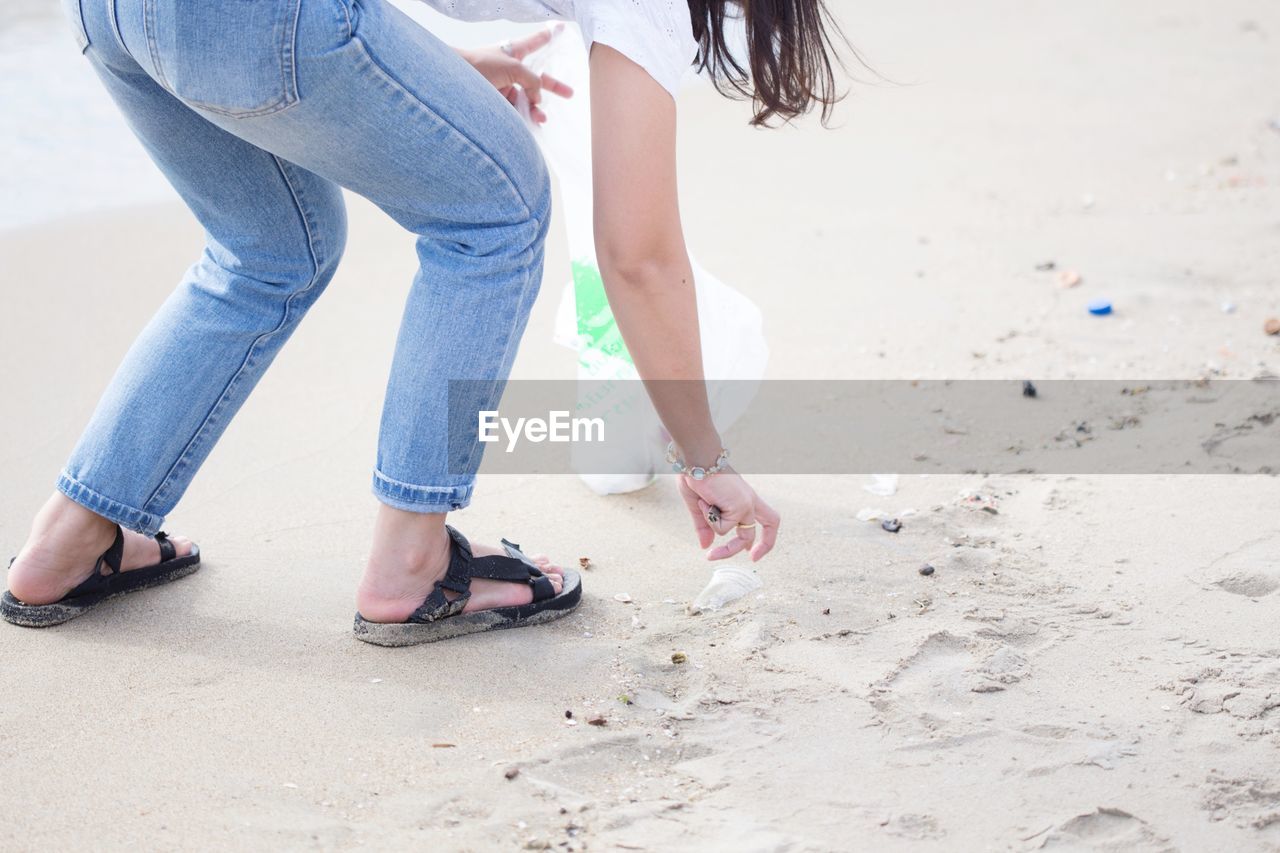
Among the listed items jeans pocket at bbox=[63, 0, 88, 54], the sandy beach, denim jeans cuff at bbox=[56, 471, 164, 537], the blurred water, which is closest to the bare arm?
the sandy beach

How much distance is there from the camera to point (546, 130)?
2.33 metres

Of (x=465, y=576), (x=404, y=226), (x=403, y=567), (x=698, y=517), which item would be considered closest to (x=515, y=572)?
(x=465, y=576)

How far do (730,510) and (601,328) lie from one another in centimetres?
77

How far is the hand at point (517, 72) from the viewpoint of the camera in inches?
85.7

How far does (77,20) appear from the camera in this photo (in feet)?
5.30

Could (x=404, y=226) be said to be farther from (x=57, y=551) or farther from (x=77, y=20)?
(x=57, y=551)

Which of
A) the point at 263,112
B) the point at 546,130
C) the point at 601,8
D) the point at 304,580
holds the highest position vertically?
the point at 601,8

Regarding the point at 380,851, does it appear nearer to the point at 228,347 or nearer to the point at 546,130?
the point at 228,347

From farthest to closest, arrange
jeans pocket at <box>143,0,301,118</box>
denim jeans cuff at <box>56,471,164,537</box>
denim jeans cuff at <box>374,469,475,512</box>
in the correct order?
denim jeans cuff at <box>56,471,164,537</box> → denim jeans cuff at <box>374,469,475,512</box> → jeans pocket at <box>143,0,301,118</box>

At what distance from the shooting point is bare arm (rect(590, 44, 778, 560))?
1.50 meters

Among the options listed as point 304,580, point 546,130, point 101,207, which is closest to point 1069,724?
point 304,580

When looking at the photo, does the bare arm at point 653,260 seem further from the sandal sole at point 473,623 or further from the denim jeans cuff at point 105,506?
the denim jeans cuff at point 105,506

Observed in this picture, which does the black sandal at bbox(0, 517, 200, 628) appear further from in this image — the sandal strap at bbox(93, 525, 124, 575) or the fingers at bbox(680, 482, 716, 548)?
the fingers at bbox(680, 482, 716, 548)

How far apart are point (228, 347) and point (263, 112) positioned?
0.48m
